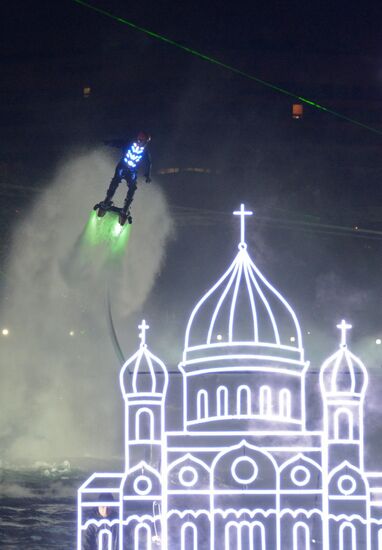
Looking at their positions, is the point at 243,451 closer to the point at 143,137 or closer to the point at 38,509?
the point at 143,137

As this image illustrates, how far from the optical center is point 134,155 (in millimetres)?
11922

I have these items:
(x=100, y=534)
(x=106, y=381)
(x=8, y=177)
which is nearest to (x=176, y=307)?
(x=106, y=381)

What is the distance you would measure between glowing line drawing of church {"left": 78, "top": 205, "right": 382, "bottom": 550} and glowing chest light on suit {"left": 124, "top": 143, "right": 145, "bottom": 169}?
1542mm

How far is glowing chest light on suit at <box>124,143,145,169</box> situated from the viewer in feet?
38.5

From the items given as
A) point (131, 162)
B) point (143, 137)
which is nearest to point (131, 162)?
point (131, 162)

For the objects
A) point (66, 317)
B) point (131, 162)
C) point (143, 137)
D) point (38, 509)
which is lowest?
point (38, 509)

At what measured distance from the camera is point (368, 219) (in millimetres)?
25859

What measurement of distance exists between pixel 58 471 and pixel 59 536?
959cm

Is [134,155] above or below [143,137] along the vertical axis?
above

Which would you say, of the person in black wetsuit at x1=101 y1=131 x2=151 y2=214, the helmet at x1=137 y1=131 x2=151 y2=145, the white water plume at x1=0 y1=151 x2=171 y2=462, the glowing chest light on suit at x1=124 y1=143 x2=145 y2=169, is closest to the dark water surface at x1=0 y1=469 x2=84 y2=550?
the white water plume at x1=0 y1=151 x2=171 y2=462

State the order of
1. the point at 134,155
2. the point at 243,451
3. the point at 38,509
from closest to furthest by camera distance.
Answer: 1. the point at 243,451
2. the point at 134,155
3. the point at 38,509

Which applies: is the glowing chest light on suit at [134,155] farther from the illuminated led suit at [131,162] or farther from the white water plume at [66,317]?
the white water plume at [66,317]

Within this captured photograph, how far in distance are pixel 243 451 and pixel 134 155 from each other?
3.77 meters

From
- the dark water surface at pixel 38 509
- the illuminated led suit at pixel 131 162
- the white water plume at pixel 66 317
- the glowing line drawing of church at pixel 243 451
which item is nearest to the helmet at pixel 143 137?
the illuminated led suit at pixel 131 162
